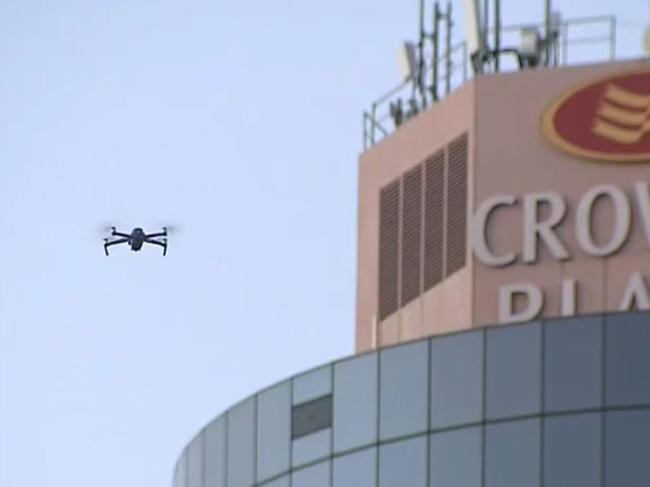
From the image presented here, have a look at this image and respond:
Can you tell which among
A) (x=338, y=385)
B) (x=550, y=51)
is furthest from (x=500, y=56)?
(x=338, y=385)

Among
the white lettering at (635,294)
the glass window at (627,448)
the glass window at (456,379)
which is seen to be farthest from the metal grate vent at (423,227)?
the glass window at (627,448)

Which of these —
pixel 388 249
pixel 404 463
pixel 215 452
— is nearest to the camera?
pixel 404 463

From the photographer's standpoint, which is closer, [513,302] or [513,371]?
[513,371]

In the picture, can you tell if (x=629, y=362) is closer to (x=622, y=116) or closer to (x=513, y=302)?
(x=513, y=302)

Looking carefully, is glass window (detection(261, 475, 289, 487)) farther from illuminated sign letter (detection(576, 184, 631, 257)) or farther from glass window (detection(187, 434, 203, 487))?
illuminated sign letter (detection(576, 184, 631, 257))

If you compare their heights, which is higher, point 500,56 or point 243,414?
point 500,56

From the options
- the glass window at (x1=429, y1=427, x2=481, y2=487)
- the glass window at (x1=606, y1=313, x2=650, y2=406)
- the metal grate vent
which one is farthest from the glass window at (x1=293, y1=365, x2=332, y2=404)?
the glass window at (x1=606, y1=313, x2=650, y2=406)

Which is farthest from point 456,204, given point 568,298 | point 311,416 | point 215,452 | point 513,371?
point 215,452

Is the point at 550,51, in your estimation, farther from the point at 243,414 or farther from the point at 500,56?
the point at 243,414
